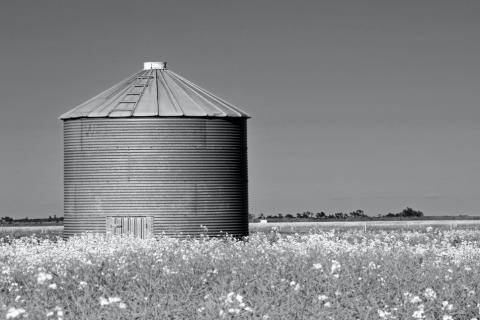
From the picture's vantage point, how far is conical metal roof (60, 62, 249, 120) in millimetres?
35312

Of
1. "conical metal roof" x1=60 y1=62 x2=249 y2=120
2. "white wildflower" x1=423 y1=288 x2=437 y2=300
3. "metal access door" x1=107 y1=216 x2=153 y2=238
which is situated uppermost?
"conical metal roof" x1=60 y1=62 x2=249 y2=120

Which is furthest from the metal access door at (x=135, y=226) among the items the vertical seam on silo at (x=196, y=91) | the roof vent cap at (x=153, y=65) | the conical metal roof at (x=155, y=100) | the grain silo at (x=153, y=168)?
the roof vent cap at (x=153, y=65)

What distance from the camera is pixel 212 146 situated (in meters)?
35.4

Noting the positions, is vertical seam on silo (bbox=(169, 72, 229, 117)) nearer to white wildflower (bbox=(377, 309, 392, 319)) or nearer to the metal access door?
the metal access door

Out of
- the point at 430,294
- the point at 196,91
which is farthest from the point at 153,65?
the point at 430,294

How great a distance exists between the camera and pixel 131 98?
3644 cm

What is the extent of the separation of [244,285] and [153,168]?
62.7 feet

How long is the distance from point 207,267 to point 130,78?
23148 millimetres

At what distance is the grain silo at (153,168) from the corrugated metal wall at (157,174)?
4cm

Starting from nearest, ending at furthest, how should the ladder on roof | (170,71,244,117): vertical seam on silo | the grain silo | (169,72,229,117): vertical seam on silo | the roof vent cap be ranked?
the grain silo < the ladder on roof < (169,72,229,117): vertical seam on silo < (170,71,244,117): vertical seam on silo < the roof vent cap

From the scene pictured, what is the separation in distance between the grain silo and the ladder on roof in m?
0.05

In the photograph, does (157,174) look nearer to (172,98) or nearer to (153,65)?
(172,98)

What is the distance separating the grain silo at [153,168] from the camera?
3456 centimetres

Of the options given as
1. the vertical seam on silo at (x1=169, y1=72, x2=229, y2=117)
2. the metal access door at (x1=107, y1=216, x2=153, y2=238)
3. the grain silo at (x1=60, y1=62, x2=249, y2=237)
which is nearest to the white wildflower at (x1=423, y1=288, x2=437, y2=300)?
the grain silo at (x1=60, y1=62, x2=249, y2=237)
